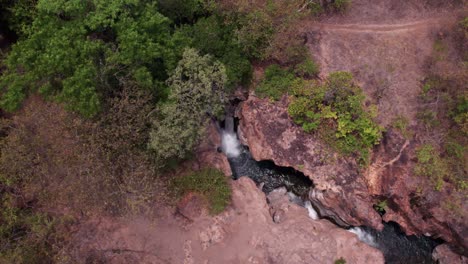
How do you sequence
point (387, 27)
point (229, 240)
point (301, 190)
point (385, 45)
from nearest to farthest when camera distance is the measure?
point (229, 240)
point (385, 45)
point (301, 190)
point (387, 27)

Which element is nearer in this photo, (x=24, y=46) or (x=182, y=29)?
(x=24, y=46)

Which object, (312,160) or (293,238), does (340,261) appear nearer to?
(293,238)

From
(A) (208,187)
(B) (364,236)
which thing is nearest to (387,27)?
(B) (364,236)

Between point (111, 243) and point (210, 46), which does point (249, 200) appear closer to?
point (111, 243)

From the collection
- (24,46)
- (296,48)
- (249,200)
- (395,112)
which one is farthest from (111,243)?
(395,112)

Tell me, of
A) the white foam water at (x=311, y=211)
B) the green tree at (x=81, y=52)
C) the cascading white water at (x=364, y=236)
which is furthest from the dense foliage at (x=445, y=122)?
the green tree at (x=81, y=52)

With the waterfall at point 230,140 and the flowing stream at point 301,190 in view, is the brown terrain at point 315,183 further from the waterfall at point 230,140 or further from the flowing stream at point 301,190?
the waterfall at point 230,140
